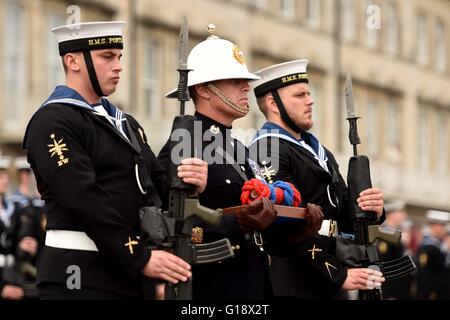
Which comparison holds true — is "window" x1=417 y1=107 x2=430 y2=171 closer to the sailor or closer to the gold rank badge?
the gold rank badge

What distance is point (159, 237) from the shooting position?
6461 mm

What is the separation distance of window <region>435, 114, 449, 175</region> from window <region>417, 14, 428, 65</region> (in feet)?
7.88

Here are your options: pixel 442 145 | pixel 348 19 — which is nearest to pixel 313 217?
pixel 348 19

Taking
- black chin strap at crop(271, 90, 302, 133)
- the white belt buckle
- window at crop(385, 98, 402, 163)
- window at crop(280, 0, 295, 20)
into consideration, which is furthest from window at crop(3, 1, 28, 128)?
window at crop(385, 98, 402, 163)

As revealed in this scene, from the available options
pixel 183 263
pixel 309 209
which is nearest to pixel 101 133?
pixel 183 263

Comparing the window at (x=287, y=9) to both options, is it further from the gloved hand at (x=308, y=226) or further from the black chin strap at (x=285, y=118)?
the gloved hand at (x=308, y=226)

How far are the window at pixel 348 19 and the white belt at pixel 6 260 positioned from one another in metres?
27.5

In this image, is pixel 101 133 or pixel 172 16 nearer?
pixel 101 133

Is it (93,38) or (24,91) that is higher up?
(24,91)

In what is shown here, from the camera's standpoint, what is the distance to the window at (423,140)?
46.5 m

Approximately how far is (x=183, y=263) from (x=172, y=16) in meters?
24.5

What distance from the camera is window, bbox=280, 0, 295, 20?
1474 inches

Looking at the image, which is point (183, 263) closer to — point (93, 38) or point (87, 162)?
point (87, 162)
